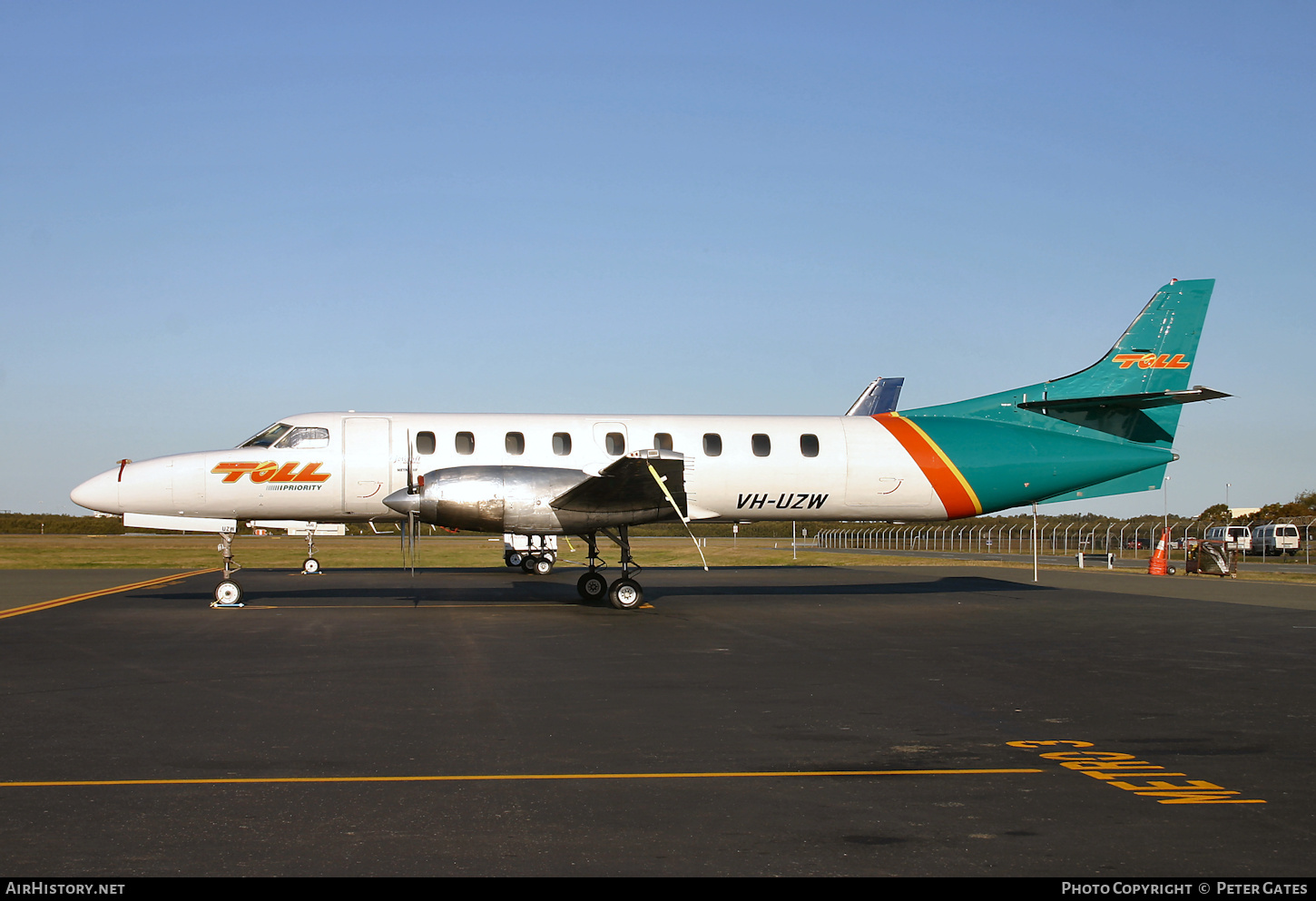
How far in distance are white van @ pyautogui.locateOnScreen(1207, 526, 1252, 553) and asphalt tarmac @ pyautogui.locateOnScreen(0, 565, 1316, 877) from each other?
47.7 m

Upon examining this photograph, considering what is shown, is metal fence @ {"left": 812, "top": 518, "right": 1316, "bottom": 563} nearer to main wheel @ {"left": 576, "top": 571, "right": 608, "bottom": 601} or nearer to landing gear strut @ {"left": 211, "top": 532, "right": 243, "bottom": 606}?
main wheel @ {"left": 576, "top": 571, "right": 608, "bottom": 601}

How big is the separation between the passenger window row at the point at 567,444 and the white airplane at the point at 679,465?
0.03 m

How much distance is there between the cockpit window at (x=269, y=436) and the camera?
20.2 m

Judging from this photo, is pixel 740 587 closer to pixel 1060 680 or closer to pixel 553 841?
pixel 1060 680

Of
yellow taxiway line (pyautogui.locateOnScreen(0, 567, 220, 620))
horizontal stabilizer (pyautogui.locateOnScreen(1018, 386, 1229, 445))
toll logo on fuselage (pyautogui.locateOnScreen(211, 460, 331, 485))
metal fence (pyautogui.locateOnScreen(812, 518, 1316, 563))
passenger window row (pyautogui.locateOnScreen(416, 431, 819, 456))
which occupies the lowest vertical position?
metal fence (pyautogui.locateOnScreen(812, 518, 1316, 563))

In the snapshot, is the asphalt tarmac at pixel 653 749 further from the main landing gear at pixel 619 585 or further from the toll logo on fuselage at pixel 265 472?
the toll logo on fuselage at pixel 265 472

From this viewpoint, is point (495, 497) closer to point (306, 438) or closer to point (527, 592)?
point (306, 438)

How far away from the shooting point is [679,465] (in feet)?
59.3

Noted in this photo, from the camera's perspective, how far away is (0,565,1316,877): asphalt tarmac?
17.2 ft

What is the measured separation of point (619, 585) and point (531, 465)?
2812mm

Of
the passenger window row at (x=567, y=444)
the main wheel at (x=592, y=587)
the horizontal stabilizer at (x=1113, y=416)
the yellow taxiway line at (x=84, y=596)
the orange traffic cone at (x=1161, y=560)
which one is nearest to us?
the yellow taxiway line at (x=84, y=596)

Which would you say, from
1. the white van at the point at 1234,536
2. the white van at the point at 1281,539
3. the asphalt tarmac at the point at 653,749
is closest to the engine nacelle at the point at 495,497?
the asphalt tarmac at the point at 653,749

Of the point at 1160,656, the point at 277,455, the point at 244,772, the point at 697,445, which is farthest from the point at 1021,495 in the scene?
the point at 244,772

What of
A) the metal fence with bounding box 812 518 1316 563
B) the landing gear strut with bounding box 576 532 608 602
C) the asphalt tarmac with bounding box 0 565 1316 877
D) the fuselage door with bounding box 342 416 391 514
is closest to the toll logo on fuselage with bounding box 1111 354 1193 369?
the asphalt tarmac with bounding box 0 565 1316 877
